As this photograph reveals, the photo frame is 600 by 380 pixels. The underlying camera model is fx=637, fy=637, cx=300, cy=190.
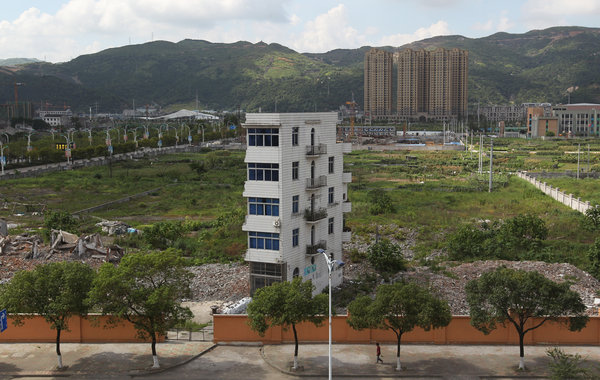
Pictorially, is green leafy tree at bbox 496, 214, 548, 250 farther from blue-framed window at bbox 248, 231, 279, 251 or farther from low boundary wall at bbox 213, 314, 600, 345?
blue-framed window at bbox 248, 231, 279, 251

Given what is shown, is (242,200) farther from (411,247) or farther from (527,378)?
(527,378)

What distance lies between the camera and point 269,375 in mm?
25062

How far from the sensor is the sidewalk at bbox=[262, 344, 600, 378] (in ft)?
82.0

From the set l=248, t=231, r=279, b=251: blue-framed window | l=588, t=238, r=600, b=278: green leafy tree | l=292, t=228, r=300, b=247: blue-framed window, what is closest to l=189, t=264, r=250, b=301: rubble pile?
l=248, t=231, r=279, b=251: blue-framed window

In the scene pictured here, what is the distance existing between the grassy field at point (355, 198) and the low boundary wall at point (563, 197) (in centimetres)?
102

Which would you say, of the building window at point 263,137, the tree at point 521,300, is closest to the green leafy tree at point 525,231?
the tree at point 521,300

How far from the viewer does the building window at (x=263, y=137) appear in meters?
32.0

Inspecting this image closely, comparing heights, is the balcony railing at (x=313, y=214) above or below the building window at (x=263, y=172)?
below

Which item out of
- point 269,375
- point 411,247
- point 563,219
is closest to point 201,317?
point 269,375

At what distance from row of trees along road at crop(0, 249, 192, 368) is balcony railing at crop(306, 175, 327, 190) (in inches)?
391

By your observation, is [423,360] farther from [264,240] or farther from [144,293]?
[144,293]

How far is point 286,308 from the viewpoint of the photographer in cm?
2519

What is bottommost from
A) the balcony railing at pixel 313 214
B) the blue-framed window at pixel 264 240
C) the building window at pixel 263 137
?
the blue-framed window at pixel 264 240

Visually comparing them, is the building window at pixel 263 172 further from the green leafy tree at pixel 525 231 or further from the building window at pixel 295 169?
the green leafy tree at pixel 525 231
